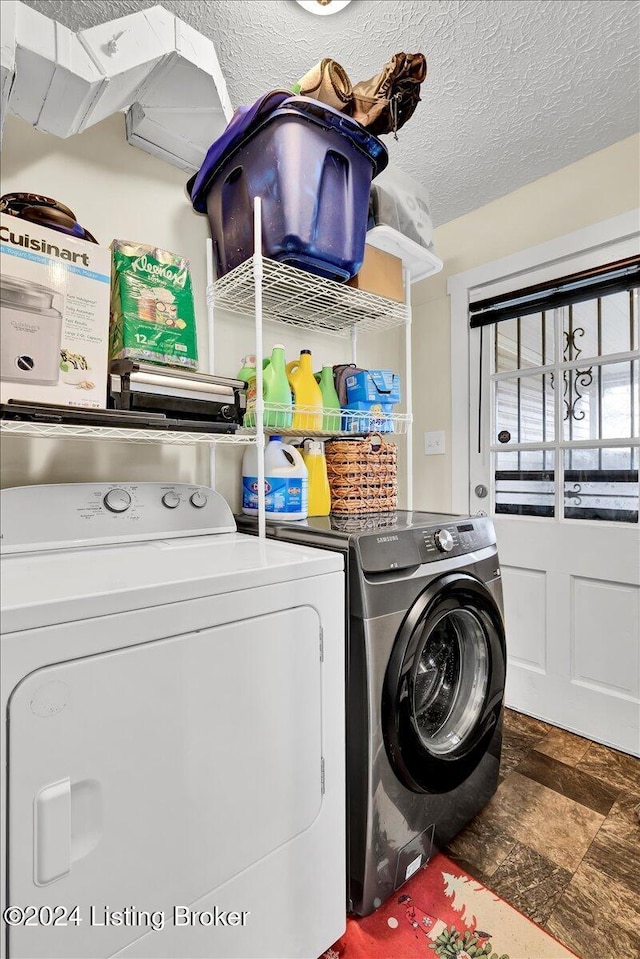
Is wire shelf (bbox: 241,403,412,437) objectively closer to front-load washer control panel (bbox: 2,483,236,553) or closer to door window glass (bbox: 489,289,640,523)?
front-load washer control panel (bbox: 2,483,236,553)

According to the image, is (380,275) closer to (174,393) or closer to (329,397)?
(329,397)

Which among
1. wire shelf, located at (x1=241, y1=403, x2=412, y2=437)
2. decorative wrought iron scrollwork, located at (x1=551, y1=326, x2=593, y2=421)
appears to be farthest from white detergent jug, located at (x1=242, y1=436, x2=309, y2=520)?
decorative wrought iron scrollwork, located at (x1=551, y1=326, x2=593, y2=421)

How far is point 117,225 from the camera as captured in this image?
163 cm

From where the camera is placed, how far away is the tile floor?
4.13ft

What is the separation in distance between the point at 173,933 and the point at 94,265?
147cm

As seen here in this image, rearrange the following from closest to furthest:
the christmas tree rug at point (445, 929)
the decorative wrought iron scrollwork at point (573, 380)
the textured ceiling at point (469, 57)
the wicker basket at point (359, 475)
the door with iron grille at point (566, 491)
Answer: the christmas tree rug at point (445, 929)
the textured ceiling at point (469, 57)
the wicker basket at point (359, 475)
the door with iron grille at point (566, 491)
the decorative wrought iron scrollwork at point (573, 380)

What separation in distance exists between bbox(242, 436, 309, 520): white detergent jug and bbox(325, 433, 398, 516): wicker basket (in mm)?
191

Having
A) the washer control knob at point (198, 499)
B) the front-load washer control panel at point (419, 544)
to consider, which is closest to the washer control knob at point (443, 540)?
the front-load washer control panel at point (419, 544)

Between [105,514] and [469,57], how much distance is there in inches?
76.7

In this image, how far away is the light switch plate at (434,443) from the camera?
2.67 metres

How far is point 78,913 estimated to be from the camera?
30.9 inches

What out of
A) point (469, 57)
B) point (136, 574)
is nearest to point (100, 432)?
point (136, 574)

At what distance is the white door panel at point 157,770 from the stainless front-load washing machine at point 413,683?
0.17m

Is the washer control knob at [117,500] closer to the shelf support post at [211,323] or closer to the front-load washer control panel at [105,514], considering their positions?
the front-load washer control panel at [105,514]
